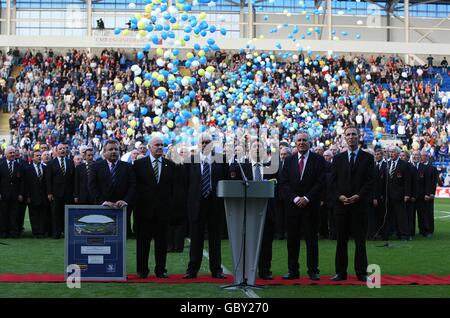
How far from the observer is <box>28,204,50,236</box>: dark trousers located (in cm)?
1748

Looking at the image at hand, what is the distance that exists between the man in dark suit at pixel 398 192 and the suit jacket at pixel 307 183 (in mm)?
6415

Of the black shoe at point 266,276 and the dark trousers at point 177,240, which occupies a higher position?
the dark trousers at point 177,240

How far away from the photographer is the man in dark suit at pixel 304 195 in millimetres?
10914

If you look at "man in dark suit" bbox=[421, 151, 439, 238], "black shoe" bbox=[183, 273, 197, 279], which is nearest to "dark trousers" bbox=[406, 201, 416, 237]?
"man in dark suit" bbox=[421, 151, 439, 238]

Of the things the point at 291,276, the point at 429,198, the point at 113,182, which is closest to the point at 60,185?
the point at 113,182

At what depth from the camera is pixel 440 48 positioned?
45094mm

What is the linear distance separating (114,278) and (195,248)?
3.83 ft

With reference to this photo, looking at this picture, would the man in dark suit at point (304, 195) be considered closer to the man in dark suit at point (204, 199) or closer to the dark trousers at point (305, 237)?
the dark trousers at point (305, 237)

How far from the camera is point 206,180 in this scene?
36.3 feet

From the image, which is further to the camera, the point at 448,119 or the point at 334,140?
the point at 448,119

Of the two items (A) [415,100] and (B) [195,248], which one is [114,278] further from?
(A) [415,100]

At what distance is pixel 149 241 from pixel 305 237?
2025 millimetres

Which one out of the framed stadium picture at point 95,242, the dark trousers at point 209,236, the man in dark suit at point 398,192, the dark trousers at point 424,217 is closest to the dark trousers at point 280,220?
the man in dark suit at point 398,192
